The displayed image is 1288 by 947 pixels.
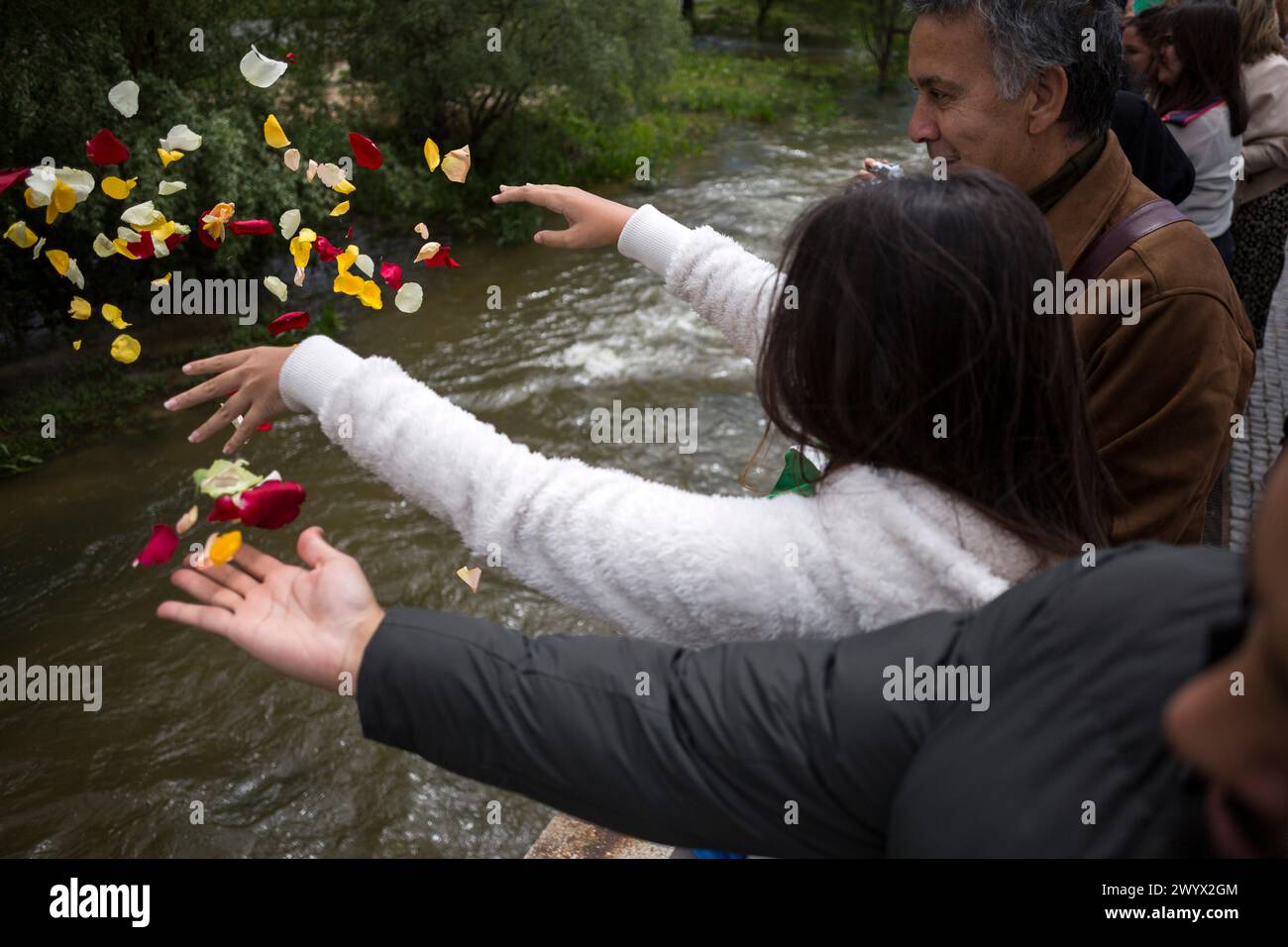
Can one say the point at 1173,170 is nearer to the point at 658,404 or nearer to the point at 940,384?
the point at 940,384

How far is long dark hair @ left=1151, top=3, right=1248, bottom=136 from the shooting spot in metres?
3.61

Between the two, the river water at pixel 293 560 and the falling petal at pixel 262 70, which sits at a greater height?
the falling petal at pixel 262 70

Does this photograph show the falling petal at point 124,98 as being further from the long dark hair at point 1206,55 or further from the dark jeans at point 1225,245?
the dark jeans at point 1225,245

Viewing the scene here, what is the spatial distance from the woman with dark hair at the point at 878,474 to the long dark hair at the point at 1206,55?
9.37 ft

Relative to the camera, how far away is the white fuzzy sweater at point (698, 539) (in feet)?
4.43

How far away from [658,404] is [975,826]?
6443 millimetres

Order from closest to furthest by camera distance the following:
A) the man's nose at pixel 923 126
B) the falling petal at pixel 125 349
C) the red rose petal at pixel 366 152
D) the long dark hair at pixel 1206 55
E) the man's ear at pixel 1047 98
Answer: the man's ear at pixel 1047 98
the man's nose at pixel 923 126
the falling petal at pixel 125 349
the red rose petal at pixel 366 152
the long dark hair at pixel 1206 55

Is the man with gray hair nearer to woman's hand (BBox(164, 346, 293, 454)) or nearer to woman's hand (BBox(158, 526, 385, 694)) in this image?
woman's hand (BBox(164, 346, 293, 454))

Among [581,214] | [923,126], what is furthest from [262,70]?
[923,126]

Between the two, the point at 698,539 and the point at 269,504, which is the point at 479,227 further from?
the point at 698,539

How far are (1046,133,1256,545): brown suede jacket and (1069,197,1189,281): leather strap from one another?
19 mm

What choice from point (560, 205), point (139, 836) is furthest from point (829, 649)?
point (139, 836)

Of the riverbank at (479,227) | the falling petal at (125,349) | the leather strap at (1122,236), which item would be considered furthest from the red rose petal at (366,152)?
the riverbank at (479,227)

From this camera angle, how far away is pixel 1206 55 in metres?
3.68
